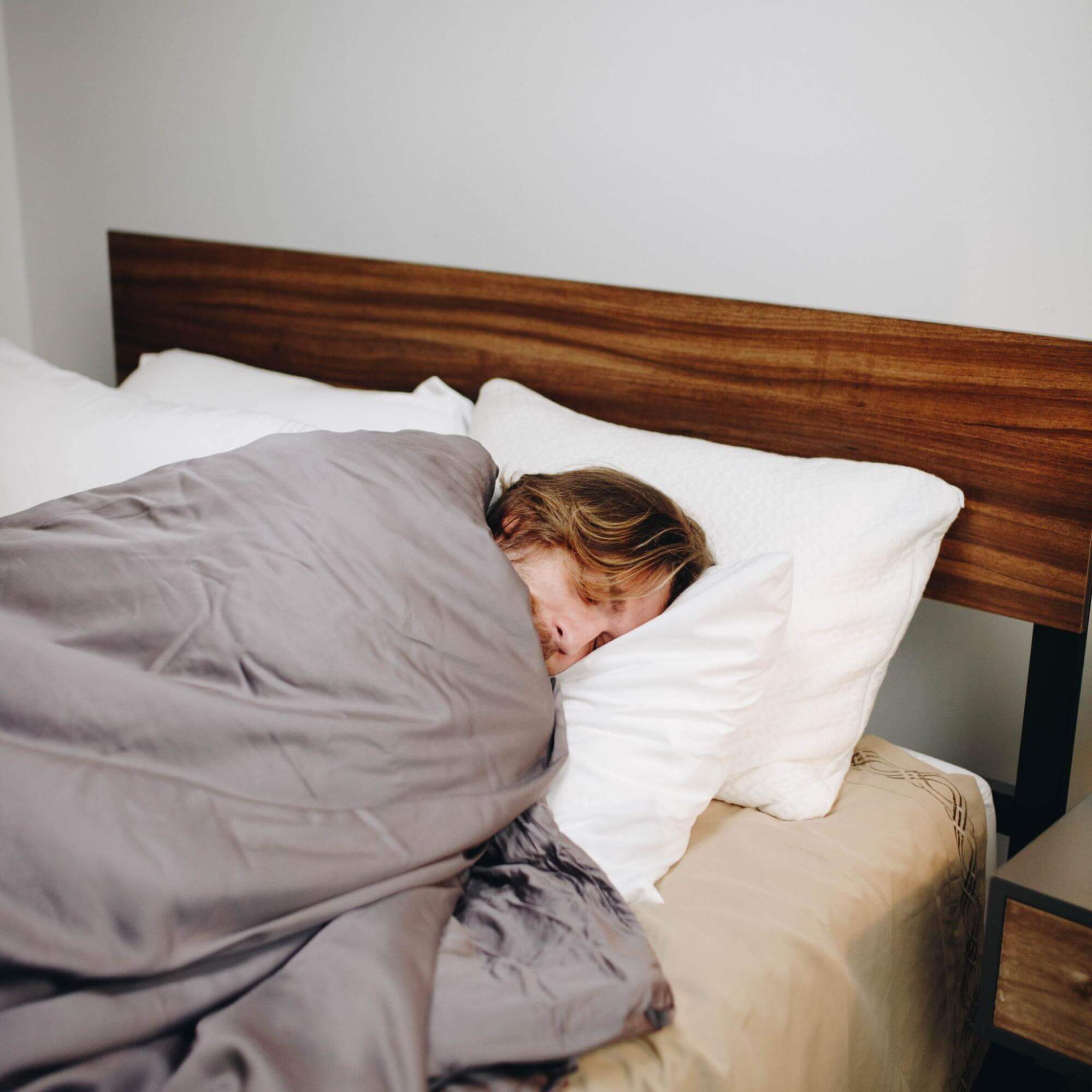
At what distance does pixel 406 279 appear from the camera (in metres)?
1.61

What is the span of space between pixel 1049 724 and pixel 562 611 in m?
0.58

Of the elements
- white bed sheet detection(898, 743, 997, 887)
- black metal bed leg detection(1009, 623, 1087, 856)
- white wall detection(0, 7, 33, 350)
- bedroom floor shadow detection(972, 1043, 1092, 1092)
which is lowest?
bedroom floor shadow detection(972, 1043, 1092, 1092)

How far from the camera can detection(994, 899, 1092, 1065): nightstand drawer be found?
83 centimetres

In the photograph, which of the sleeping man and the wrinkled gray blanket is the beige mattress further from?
the sleeping man

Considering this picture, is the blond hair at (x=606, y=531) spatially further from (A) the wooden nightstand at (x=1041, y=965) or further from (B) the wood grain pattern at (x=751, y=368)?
(A) the wooden nightstand at (x=1041, y=965)

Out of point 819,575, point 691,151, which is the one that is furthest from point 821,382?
point 691,151

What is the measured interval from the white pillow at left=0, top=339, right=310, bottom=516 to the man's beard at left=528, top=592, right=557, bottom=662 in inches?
18.1

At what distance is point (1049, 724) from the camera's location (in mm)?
1141

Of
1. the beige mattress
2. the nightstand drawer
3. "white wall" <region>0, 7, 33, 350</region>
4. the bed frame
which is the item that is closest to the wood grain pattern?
the bed frame

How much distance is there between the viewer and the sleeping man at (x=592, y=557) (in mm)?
1022

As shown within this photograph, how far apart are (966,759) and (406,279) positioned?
1.08 metres

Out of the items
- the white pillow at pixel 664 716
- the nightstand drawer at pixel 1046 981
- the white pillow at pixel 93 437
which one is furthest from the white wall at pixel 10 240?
the nightstand drawer at pixel 1046 981

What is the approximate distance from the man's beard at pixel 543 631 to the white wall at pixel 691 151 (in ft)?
1.97

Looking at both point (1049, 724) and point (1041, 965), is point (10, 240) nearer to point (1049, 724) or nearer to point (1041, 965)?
point (1049, 724)
